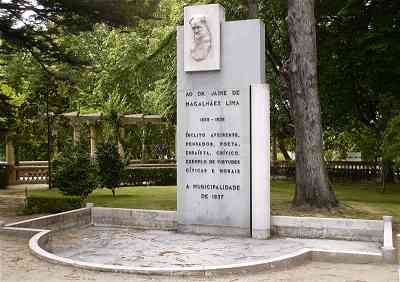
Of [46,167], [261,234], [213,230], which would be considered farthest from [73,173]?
[46,167]

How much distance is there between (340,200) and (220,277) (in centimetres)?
1115

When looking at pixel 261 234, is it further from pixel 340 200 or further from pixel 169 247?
pixel 340 200

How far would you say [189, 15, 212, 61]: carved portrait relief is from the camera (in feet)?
37.5

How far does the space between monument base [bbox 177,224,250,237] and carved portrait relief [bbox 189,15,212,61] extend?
3.85 m

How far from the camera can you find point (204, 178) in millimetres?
11594

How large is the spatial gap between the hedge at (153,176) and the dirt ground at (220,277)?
18.1m

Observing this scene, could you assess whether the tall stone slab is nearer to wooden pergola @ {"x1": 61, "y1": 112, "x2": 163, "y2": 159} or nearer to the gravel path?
the gravel path

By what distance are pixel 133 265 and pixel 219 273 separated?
1.51 m

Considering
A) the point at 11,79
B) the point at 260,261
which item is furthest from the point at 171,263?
the point at 11,79

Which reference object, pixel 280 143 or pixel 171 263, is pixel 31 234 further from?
pixel 280 143

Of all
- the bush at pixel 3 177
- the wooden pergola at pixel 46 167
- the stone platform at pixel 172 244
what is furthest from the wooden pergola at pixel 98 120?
the stone platform at pixel 172 244

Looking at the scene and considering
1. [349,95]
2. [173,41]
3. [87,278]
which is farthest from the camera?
[349,95]

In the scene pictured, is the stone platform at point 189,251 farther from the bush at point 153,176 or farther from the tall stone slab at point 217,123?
the bush at point 153,176

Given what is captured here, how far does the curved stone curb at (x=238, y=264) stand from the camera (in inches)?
315
